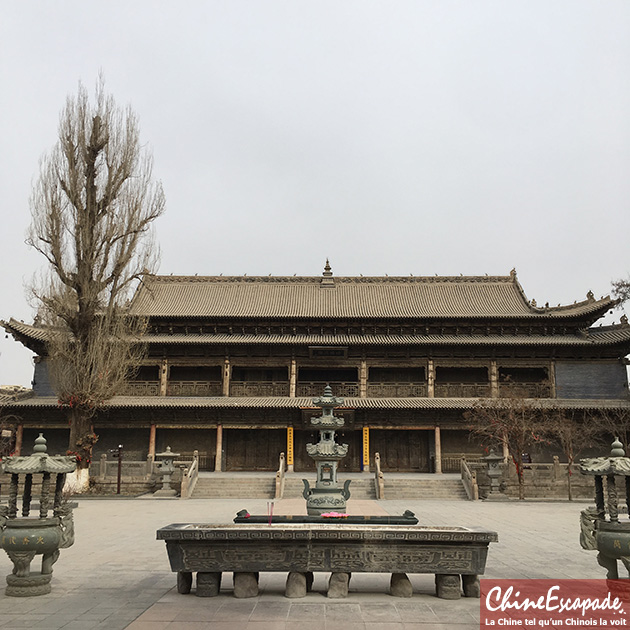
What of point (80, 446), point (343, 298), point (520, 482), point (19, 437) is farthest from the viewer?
point (343, 298)

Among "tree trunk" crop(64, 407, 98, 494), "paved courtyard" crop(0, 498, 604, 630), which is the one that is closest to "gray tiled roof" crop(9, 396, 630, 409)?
"tree trunk" crop(64, 407, 98, 494)

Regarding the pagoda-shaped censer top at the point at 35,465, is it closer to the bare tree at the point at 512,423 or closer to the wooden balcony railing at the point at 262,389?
the bare tree at the point at 512,423

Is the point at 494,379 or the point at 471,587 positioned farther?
the point at 494,379

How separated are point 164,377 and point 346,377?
892 centimetres

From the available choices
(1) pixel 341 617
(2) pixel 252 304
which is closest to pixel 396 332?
(2) pixel 252 304

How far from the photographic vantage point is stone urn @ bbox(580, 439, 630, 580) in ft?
20.7

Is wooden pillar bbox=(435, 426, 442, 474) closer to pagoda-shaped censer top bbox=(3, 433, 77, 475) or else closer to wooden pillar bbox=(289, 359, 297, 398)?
wooden pillar bbox=(289, 359, 297, 398)

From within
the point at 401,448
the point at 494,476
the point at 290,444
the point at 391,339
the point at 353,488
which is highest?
the point at 391,339

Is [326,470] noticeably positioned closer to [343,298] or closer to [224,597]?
[224,597]

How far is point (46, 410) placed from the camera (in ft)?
88.0

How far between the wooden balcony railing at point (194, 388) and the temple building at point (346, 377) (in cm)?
5

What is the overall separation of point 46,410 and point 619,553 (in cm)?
2575

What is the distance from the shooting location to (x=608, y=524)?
6.47m

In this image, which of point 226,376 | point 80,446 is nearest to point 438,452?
point 226,376
